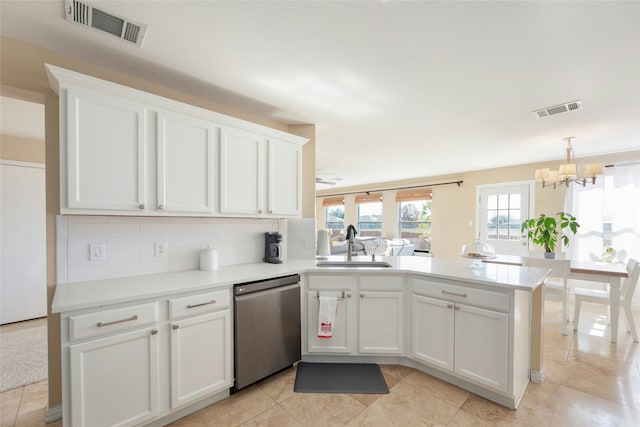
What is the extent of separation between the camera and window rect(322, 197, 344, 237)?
9526 mm

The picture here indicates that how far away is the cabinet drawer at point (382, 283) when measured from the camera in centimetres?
240

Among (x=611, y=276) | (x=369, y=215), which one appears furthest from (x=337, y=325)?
(x=369, y=215)

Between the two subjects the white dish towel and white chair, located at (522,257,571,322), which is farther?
white chair, located at (522,257,571,322)

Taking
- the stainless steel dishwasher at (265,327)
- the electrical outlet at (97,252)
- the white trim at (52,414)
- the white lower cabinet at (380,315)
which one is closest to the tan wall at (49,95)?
the white trim at (52,414)

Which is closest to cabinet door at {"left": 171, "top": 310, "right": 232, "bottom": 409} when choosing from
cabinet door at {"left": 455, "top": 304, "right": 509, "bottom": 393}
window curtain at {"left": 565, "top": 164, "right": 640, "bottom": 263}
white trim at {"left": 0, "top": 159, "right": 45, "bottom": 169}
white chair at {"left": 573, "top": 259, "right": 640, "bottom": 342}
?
cabinet door at {"left": 455, "top": 304, "right": 509, "bottom": 393}

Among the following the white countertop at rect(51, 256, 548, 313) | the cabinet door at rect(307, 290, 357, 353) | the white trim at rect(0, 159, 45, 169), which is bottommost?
the cabinet door at rect(307, 290, 357, 353)

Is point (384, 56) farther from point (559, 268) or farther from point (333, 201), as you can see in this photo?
point (333, 201)

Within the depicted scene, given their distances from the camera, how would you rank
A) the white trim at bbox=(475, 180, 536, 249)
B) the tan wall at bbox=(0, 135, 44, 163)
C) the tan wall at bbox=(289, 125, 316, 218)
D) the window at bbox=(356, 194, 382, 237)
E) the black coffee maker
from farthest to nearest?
1. the window at bbox=(356, 194, 382, 237)
2. the white trim at bbox=(475, 180, 536, 249)
3. the tan wall at bbox=(0, 135, 44, 163)
4. the tan wall at bbox=(289, 125, 316, 218)
5. the black coffee maker

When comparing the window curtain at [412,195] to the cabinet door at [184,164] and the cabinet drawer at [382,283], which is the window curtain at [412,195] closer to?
the cabinet drawer at [382,283]

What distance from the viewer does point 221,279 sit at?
78.5 inches

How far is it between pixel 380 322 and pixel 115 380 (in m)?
1.89

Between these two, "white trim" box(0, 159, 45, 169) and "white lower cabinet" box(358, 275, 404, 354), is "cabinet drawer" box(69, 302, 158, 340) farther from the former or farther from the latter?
"white trim" box(0, 159, 45, 169)

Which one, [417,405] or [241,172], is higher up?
[241,172]

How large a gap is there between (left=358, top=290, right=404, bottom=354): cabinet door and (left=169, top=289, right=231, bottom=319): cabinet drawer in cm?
116
